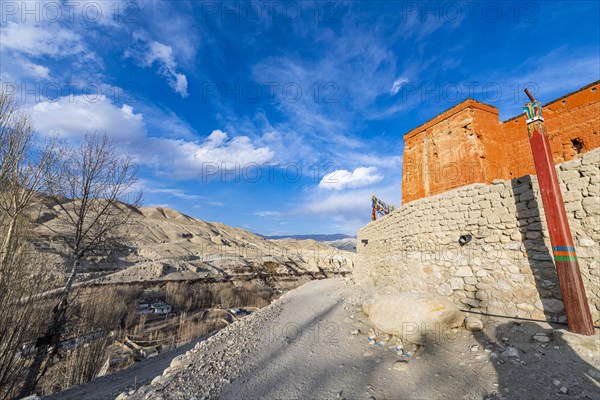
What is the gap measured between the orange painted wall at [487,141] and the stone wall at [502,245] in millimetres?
3222

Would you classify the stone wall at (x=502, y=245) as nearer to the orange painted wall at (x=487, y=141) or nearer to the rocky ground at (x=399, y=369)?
the rocky ground at (x=399, y=369)

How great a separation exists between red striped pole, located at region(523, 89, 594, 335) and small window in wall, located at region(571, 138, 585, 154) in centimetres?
475

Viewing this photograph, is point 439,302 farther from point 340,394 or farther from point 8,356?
point 8,356

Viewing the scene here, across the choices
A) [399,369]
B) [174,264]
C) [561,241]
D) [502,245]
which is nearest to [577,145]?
[502,245]

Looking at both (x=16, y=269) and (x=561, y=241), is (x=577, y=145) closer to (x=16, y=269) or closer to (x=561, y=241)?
(x=561, y=241)

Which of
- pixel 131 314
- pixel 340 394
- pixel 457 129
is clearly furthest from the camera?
pixel 131 314

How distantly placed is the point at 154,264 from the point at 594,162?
31.0 meters

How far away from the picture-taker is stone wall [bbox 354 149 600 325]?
4.09 m

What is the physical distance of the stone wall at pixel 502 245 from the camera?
13.4 feet

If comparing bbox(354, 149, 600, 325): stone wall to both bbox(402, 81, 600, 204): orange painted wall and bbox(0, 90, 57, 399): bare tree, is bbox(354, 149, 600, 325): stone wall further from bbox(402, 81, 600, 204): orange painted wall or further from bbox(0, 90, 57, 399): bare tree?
bbox(0, 90, 57, 399): bare tree

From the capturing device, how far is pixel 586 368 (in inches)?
125

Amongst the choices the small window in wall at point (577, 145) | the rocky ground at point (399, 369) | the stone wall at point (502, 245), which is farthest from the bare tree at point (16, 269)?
the small window in wall at point (577, 145)

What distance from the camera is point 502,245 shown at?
516 cm

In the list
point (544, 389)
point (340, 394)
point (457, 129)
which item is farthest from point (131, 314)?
point (457, 129)
